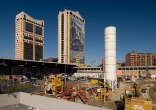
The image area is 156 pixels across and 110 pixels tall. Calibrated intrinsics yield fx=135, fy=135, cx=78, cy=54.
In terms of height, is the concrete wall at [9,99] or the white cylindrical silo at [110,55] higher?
the white cylindrical silo at [110,55]

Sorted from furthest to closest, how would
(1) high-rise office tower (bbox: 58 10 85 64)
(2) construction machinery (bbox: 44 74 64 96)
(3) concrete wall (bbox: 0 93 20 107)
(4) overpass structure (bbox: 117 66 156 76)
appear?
(1) high-rise office tower (bbox: 58 10 85 64) → (4) overpass structure (bbox: 117 66 156 76) → (2) construction machinery (bbox: 44 74 64 96) → (3) concrete wall (bbox: 0 93 20 107)

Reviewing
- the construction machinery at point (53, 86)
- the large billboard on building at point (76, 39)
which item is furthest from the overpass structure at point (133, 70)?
the construction machinery at point (53, 86)

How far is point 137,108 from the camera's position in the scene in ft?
39.1

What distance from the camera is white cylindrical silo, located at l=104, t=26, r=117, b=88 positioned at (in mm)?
26938

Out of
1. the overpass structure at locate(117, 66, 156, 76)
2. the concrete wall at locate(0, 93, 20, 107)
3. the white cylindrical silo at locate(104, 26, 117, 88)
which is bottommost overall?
the overpass structure at locate(117, 66, 156, 76)

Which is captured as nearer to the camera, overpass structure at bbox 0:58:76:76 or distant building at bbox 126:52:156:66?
overpass structure at bbox 0:58:76:76

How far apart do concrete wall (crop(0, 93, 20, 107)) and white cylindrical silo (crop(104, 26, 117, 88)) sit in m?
17.3

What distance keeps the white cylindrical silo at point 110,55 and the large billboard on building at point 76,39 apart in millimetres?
107594

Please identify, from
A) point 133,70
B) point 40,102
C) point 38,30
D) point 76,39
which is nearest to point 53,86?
point 40,102

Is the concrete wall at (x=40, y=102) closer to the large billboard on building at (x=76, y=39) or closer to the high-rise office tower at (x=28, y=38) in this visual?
the large billboard on building at (x=76, y=39)

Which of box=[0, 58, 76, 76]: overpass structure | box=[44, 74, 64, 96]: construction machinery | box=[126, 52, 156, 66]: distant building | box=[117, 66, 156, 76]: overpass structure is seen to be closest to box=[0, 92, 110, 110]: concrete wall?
box=[44, 74, 64, 96]: construction machinery

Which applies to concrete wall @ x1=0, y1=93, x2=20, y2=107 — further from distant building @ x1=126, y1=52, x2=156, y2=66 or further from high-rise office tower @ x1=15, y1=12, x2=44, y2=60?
distant building @ x1=126, y1=52, x2=156, y2=66

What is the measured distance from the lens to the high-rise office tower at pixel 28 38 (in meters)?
144

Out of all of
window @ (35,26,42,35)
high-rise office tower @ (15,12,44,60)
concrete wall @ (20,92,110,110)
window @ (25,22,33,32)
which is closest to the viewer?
concrete wall @ (20,92,110,110)
